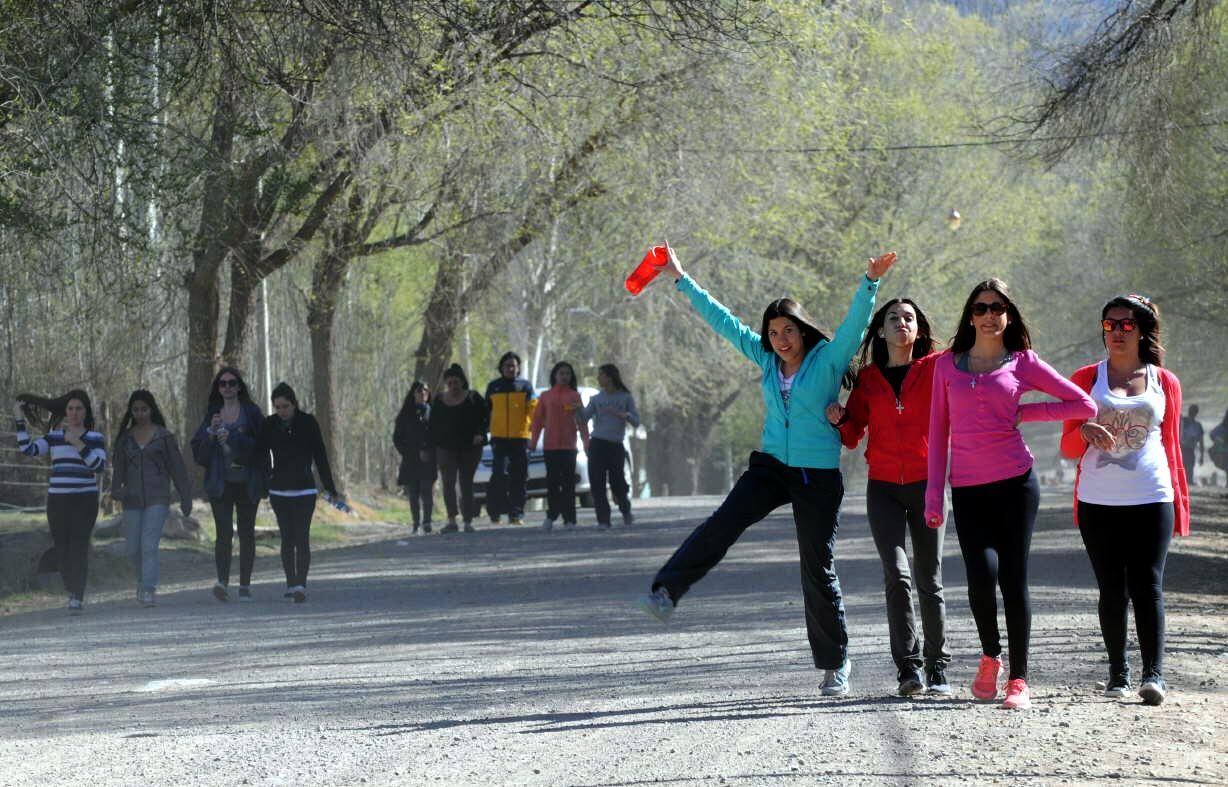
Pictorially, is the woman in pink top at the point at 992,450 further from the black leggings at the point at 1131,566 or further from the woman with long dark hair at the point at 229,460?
the woman with long dark hair at the point at 229,460

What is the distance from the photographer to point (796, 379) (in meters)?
7.77

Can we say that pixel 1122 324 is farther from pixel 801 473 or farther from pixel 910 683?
pixel 910 683

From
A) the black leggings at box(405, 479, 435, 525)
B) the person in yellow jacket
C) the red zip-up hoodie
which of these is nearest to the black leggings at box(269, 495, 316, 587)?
the red zip-up hoodie

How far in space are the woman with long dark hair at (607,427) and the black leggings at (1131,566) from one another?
10.9m

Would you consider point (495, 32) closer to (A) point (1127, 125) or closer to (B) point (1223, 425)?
(A) point (1127, 125)

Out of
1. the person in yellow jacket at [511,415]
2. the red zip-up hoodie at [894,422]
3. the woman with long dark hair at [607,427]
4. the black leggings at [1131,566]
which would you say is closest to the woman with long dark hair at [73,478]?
the woman with long dark hair at [607,427]

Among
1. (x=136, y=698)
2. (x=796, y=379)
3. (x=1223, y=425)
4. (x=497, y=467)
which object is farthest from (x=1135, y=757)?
(x=1223, y=425)

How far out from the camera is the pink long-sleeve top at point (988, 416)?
7.43m

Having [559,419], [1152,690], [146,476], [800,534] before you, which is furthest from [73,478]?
[1152,690]

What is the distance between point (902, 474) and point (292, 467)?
21.7 feet

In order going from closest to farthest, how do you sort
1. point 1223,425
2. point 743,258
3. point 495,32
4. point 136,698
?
point 136,698 → point 495,32 → point 743,258 → point 1223,425

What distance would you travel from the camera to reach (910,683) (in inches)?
304

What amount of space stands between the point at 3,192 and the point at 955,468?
8.06 meters

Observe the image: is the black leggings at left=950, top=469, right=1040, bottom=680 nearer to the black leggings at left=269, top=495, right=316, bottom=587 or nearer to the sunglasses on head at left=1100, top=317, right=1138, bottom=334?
the sunglasses on head at left=1100, top=317, right=1138, bottom=334
